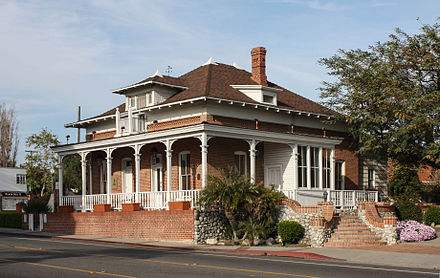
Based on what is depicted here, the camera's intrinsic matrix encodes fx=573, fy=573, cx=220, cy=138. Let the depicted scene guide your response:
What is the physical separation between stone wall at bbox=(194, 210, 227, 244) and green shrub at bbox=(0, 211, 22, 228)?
53.6ft

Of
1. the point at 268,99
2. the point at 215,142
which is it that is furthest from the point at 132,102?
the point at 268,99

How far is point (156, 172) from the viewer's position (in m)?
32.6

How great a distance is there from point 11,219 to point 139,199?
12821 millimetres

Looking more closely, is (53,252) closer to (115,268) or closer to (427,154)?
(115,268)

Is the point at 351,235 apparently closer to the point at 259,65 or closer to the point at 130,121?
the point at 259,65

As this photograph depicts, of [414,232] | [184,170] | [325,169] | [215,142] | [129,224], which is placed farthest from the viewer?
[325,169]

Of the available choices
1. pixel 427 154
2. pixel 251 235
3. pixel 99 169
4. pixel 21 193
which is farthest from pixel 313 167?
pixel 21 193

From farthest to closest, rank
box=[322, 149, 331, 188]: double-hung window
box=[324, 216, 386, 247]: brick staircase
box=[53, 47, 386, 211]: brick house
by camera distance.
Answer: box=[322, 149, 331, 188]: double-hung window
box=[53, 47, 386, 211]: brick house
box=[324, 216, 386, 247]: brick staircase

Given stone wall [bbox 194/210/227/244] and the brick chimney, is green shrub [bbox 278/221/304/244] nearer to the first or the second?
stone wall [bbox 194/210/227/244]

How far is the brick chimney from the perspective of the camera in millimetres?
34062

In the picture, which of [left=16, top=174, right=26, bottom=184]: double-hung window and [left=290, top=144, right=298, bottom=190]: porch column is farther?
[left=16, top=174, right=26, bottom=184]: double-hung window

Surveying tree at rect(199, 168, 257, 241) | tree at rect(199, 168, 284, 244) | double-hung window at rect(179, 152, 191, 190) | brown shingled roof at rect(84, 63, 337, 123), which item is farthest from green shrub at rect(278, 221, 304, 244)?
brown shingled roof at rect(84, 63, 337, 123)

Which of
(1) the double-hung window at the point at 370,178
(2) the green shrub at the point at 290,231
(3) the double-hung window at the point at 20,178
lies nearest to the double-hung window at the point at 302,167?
(2) the green shrub at the point at 290,231

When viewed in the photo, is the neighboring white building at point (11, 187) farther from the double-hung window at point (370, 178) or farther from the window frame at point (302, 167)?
the window frame at point (302, 167)
